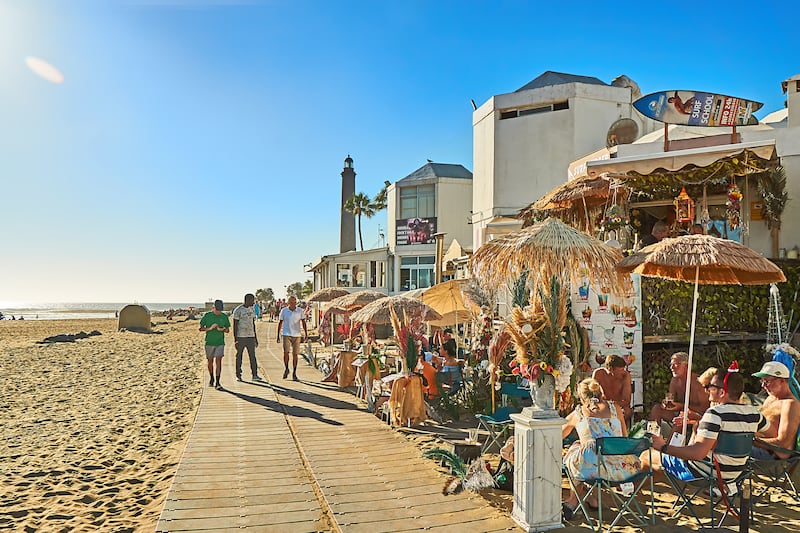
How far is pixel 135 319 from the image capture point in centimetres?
3534

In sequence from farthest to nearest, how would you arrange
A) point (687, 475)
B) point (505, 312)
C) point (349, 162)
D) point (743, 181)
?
point (349, 162), point (505, 312), point (743, 181), point (687, 475)

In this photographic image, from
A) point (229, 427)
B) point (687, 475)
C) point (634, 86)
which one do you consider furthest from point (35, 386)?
point (634, 86)

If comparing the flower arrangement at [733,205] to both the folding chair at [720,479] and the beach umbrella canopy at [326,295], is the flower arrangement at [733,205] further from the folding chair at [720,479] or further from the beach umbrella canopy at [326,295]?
the beach umbrella canopy at [326,295]

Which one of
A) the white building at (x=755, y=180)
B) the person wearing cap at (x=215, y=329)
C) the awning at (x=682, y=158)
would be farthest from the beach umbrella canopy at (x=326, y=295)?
the awning at (x=682, y=158)

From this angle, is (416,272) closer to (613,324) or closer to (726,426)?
(613,324)

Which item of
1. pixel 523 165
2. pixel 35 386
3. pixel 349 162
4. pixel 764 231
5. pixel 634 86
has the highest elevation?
pixel 349 162

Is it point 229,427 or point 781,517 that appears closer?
point 781,517

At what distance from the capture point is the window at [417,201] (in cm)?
3089

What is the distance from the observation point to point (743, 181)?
410 inches

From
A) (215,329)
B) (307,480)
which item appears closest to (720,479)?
(307,480)

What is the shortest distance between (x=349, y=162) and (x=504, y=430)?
142ft

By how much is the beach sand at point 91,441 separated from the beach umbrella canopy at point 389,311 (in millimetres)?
3256

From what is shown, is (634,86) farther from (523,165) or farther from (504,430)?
(504,430)

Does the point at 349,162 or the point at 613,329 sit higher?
the point at 349,162
